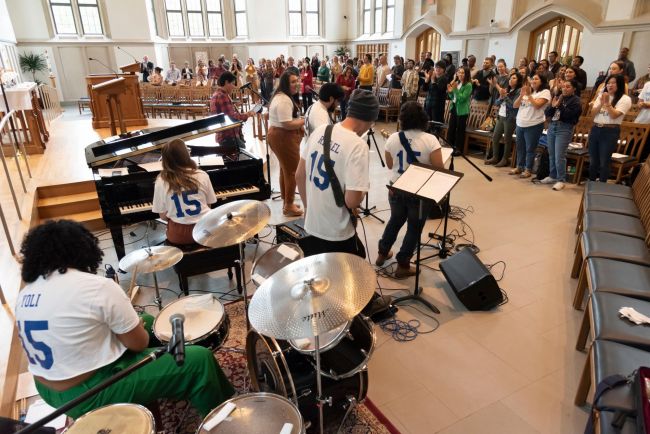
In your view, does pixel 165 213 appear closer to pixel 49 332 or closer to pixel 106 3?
pixel 49 332

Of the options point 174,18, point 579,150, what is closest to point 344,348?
point 579,150

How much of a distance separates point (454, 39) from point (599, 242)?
1254 cm

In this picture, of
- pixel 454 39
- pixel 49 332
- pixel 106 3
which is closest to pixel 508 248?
pixel 49 332

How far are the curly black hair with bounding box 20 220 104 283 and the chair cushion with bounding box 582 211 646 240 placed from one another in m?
3.72

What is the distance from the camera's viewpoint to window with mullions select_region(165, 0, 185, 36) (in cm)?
1817

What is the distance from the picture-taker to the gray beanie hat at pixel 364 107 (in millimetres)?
2480

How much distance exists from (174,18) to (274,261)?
19246mm

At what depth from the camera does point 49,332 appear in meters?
1.71

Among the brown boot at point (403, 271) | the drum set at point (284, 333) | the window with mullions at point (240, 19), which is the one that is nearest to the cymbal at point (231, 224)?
the drum set at point (284, 333)

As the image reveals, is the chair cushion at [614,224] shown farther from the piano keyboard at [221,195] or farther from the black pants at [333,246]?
the piano keyboard at [221,195]

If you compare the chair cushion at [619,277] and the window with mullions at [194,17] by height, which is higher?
the window with mullions at [194,17]

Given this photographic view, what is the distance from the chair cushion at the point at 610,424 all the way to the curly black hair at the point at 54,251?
2.33 meters

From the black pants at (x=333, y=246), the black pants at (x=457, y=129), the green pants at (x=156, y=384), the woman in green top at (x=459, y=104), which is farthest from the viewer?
the black pants at (x=457, y=129)

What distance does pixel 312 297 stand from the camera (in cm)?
161
